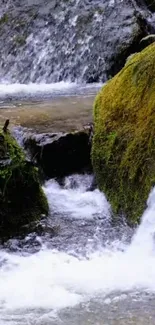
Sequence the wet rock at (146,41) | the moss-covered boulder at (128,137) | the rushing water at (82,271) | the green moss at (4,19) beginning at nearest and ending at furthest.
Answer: the rushing water at (82,271) < the moss-covered boulder at (128,137) < the wet rock at (146,41) < the green moss at (4,19)

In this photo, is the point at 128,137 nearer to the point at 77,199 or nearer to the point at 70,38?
the point at 77,199

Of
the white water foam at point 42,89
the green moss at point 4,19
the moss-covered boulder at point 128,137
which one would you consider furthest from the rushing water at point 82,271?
the green moss at point 4,19

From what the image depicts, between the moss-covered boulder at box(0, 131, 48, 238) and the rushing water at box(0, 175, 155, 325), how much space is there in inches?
7.2

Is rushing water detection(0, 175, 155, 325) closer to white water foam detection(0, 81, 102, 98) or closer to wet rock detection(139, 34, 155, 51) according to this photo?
white water foam detection(0, 81, 102, 98)

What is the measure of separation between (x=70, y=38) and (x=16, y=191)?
7031 millimetres

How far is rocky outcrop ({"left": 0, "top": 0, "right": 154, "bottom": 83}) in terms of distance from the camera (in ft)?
36.5

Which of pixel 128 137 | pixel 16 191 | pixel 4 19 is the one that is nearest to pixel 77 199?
pixel 16 191

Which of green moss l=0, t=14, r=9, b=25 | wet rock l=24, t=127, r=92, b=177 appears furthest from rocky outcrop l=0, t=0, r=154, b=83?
wet rock l=24, t=127, r=92, b=177

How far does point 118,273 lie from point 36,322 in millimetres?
920

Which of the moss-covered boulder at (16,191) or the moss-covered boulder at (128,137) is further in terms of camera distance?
the moss-covered boulder at (16,191)

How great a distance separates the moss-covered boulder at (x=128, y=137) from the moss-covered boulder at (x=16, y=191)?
69cm

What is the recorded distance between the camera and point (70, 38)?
476 inches

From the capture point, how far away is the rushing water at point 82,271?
3963 millimetres

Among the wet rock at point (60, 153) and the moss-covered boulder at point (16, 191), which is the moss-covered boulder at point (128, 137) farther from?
the moss-covered boulder at point (16, 191)
